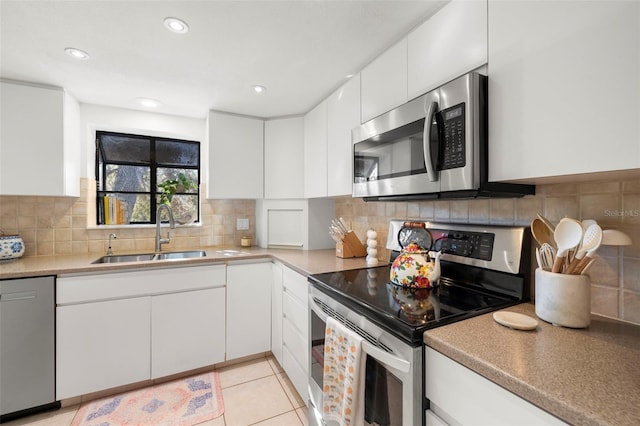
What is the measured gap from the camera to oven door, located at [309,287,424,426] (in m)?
0.84

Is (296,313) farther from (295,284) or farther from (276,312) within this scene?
(276,312)

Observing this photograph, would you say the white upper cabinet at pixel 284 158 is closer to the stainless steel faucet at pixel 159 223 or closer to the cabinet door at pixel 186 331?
the stainless steel faucet at pixel 159 223

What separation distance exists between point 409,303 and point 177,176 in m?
2.59

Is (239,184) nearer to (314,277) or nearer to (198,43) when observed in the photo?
(198,43)

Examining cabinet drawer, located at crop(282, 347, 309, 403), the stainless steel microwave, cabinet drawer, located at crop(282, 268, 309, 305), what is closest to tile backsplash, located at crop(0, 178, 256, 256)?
cabinet drawer, located at crop(282, 268, 309, 305)

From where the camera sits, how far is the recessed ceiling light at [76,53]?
5.10ft

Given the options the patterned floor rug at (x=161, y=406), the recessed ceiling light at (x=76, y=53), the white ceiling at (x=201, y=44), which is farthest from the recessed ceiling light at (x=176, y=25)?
the patterned floor rug at (x=161, y=406)

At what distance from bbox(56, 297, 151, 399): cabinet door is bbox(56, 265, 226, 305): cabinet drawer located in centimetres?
5

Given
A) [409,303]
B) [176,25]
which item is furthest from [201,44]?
[409,303]

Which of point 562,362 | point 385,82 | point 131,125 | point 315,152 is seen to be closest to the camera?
point 562,362

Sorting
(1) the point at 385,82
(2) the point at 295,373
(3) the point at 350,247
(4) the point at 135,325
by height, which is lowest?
(2) the point at 295,373

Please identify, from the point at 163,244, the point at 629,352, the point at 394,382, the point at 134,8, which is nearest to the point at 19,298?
the point at 163,244

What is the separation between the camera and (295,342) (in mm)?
1852

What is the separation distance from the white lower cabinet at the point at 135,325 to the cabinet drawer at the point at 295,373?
529mm
